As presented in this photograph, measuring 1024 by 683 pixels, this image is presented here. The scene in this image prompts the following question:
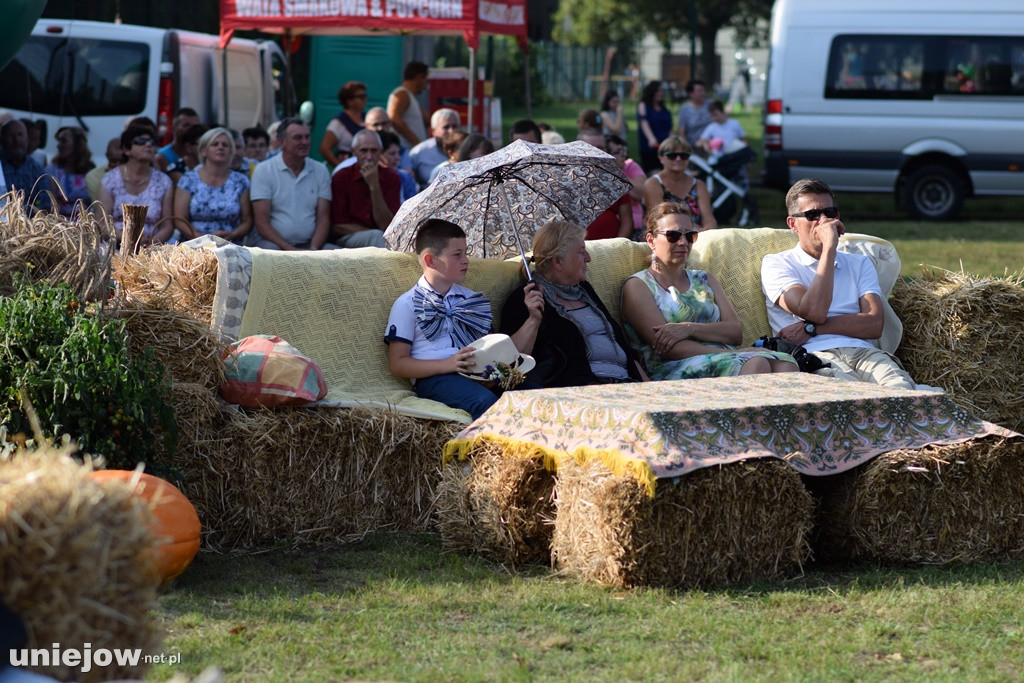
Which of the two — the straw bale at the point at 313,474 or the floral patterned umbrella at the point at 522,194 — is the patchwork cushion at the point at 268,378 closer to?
the straw bale at the point at 313,474

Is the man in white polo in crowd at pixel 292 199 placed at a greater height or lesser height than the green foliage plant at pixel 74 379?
greater

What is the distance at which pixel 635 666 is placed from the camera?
393 cm

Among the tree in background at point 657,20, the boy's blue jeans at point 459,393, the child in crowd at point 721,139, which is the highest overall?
the tree in background at point 657,20

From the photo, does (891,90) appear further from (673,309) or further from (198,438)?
(198,438)

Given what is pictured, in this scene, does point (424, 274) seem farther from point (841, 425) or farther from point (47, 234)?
point (841, 425)

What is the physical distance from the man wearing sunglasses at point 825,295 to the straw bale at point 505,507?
215 cm

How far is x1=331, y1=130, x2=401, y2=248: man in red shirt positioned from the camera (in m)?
9.11

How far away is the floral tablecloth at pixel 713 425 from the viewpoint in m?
4.67

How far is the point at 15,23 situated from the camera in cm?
446

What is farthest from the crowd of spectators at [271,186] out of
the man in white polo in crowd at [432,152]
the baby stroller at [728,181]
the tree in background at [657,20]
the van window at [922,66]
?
the tree in background at [657,20]

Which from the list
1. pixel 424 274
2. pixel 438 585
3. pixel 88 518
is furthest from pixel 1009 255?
pixel 88 518

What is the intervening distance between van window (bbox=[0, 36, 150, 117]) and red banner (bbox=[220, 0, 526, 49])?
4.50ft

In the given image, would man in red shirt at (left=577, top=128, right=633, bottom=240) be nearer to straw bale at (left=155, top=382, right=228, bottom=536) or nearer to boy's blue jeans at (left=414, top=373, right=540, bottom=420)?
boy's blue jeans at (left=414, top=373, right=540, bottom=420)

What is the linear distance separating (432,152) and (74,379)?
7445 mm
